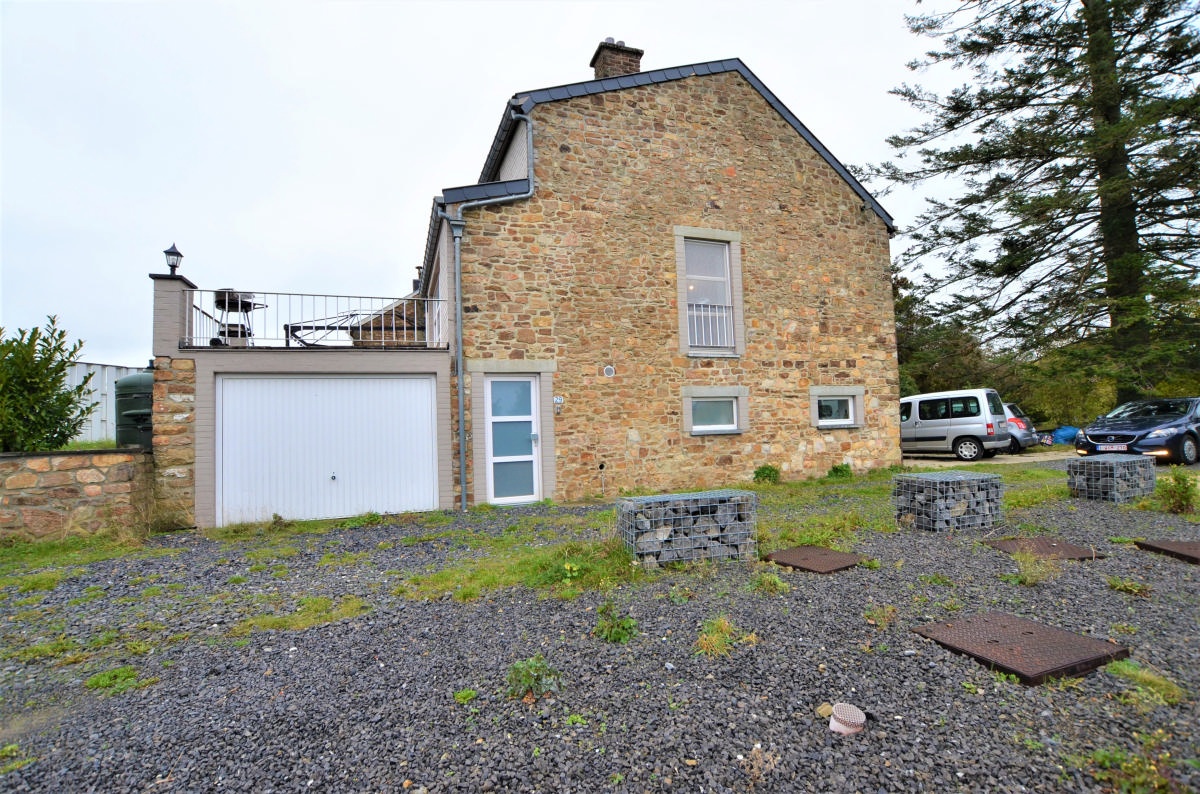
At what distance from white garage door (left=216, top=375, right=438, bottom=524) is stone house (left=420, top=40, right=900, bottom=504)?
75 cm

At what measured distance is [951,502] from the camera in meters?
5.60

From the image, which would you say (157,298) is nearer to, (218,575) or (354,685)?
(218,575)

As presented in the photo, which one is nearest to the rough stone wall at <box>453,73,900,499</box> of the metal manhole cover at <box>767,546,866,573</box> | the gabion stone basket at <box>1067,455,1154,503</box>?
the gabion stone basket at <box>1067,455,1154,503</box>

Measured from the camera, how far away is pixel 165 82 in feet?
29.2

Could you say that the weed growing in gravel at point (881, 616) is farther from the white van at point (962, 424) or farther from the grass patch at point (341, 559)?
the white van at point (962, 424)

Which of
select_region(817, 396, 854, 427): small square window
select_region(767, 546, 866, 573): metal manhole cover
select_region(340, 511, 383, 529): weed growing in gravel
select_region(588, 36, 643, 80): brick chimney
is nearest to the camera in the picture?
select_region(767, 546, 866, 573): metal manhole cover

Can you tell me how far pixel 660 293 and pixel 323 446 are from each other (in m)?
6.00

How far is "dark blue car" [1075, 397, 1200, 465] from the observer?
35.8 feet

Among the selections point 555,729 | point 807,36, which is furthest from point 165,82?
point 807,36

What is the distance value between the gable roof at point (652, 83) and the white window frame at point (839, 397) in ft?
12.9

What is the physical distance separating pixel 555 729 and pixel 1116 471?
774 cm

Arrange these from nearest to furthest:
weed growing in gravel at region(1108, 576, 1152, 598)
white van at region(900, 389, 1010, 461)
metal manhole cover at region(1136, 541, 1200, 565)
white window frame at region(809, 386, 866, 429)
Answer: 1. weed growing in gravel at region(1108, 576, 1152, 598)
2. metal manhole cover at region(1136, 541, 1200, 565)
3. white window frame at region(809, 386, 866, 429)
4. white van at region(900, 389, 1010, 461)

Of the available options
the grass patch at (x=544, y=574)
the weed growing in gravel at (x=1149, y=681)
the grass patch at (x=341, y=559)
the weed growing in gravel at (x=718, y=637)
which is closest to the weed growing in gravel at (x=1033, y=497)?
the weed growing in gravel at (x=1149, y=681)

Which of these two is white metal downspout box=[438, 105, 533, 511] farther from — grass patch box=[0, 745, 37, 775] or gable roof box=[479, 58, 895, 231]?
grass patch box=[0, 745, 37, 775]
